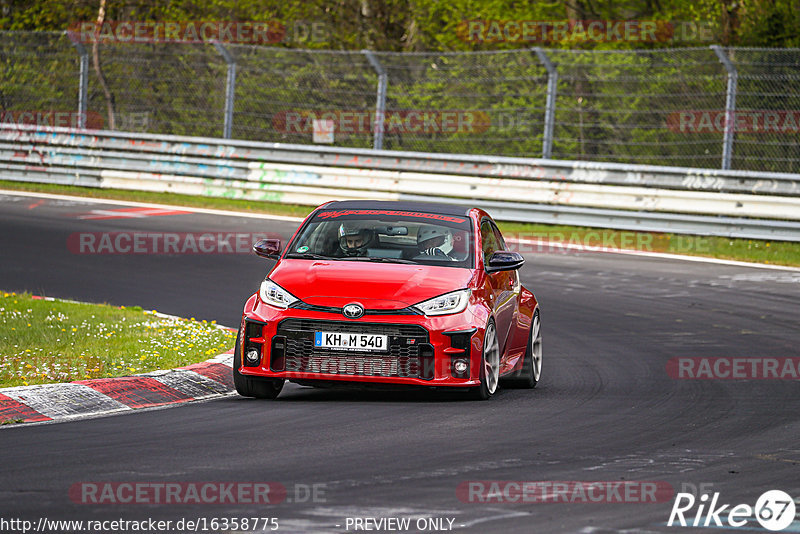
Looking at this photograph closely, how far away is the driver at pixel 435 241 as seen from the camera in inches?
393

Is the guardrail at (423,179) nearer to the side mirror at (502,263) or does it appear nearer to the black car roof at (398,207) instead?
the black car roof at (398,207)

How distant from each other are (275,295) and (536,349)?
8.04ft

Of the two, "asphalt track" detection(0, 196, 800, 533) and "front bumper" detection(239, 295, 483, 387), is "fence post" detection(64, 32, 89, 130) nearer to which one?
"asphalt track" detection(0, 196, 800, 533)

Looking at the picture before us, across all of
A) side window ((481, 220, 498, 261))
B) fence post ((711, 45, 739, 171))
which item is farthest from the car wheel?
fence post ((711, 45, 739, 171))

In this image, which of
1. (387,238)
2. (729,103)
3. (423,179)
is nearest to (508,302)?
(387,238)

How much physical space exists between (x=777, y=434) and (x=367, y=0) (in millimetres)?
27780

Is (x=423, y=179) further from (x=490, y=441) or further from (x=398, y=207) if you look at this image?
(x=490, y=441)

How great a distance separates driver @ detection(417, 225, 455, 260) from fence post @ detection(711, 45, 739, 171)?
35.5 feet

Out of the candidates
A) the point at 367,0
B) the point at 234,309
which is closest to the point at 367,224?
the point at 234,309

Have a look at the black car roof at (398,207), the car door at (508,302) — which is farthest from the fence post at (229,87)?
the car door at (508,302)

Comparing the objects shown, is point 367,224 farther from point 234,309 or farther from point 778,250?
point 778,250

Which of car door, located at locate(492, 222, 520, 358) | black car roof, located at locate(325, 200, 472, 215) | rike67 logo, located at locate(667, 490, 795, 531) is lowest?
rike67 logo, located at locate(667, 490, 795, 531)

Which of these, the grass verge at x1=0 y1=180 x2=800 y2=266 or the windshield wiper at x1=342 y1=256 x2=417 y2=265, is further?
the grass verge at x1=0 y1=180 x2=800 y2=266

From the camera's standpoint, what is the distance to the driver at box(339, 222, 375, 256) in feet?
32.7
